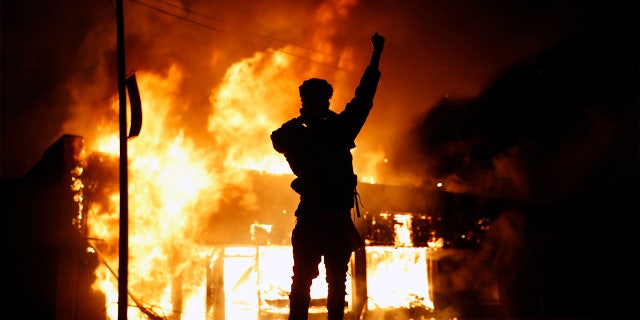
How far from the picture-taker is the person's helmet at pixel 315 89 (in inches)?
147

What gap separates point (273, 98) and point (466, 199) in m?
8.63

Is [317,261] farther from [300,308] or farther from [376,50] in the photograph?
[376,50]

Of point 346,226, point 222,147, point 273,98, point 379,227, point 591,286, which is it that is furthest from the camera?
point 591,286

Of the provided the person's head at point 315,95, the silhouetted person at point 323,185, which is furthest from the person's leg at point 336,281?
the person's head at point 315,95

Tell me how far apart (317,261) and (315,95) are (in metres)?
1.20

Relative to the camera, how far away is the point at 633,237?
23859mm

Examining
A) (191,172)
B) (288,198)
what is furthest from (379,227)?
(191,172)

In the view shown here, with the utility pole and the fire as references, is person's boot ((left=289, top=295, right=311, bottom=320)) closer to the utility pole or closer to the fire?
the utility pole

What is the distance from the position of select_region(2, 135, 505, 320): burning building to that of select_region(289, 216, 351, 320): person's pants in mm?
9723

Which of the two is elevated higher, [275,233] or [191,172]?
[191,172]

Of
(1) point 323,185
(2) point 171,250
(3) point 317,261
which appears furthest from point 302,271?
(2) point 171,250

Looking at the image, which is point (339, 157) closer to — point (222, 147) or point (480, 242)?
point (222, 147)

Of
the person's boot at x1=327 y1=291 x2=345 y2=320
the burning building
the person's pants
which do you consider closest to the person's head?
the person's pants

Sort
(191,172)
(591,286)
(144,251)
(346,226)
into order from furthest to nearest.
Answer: (591,286) < (191,172) < (144,251) < (346,226)
